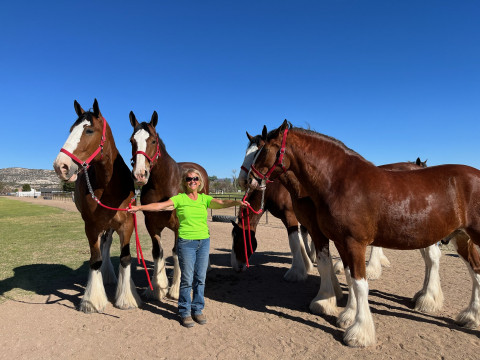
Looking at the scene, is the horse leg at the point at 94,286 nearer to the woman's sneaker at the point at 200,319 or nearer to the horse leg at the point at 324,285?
the woman's sneaker at the point at 200,319

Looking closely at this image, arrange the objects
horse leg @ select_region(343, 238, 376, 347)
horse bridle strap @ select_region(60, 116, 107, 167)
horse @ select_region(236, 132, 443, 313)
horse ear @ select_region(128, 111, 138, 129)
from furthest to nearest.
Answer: horse ear @ select_region(128, 111, 138, 129) → horse @ select_region(236, 132, 443, 313) → horse bridle strap @ select_region(60, 116, 107, 167) → horse leg @ select_region(343, 238, 376, 347)

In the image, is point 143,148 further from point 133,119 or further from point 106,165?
point 133,119

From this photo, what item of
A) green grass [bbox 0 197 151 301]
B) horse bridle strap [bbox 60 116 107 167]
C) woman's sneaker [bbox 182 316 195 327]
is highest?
horse bridle strap [bbox 60 116 107 167]

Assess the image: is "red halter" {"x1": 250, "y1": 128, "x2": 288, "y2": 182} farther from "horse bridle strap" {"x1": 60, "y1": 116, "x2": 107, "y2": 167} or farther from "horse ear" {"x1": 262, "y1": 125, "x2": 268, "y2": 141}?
"horse bridle strap" {"x1": 60, "y1": 116, "x2": 107, "y2": 167}

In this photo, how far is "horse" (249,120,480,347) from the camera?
3.48 metres

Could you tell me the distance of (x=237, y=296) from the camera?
→ 17.0ft

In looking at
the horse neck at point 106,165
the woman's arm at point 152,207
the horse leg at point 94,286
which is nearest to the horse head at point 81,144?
the horse neck at point 106,165

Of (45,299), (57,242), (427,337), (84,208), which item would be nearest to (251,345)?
(427,337)

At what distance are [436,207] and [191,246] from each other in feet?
10.3

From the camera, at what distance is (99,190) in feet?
14.1

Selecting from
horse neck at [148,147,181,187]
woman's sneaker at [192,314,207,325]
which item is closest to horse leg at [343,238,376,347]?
woman's sneaker at [192,314,207,325]

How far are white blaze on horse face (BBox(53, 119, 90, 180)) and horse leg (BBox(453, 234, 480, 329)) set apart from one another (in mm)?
5136

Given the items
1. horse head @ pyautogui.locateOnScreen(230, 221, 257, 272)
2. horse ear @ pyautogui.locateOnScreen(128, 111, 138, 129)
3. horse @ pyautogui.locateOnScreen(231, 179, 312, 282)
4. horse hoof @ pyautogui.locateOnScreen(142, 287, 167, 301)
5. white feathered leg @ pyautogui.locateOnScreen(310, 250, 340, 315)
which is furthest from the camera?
horse head @ pyautogui.locateOnScreen(230, 221, 257, 272)

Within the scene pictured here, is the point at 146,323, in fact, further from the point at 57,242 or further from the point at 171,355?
the point at 57,242
